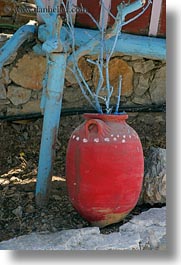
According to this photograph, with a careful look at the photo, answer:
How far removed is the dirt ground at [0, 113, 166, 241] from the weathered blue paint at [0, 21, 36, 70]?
64 centimetres

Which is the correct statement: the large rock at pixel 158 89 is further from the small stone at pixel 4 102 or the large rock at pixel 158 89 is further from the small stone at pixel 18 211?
the small stone at pixel 18 211

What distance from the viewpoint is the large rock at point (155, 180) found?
359 cm

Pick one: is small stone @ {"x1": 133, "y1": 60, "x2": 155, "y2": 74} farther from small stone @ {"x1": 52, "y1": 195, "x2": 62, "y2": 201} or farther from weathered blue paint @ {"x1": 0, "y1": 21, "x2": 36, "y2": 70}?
small stone @ {"x1": 52, "y1": 195, "x2": 62, "y2": 201}

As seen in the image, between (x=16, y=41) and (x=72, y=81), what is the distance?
0.61 metres

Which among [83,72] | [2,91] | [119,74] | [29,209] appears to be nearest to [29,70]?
[2,91]

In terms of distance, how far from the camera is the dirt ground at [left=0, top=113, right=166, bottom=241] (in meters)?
3.46

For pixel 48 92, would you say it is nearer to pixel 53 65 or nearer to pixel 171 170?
pixel 53 65

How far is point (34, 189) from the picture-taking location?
3.87 m

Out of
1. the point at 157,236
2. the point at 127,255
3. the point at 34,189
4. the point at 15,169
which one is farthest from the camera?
the point at 15,169

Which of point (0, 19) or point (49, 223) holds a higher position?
point (0, 19)

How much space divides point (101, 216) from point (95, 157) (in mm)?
375

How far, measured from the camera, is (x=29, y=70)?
14.1 ft

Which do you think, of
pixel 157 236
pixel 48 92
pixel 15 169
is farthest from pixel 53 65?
pixel 157 236

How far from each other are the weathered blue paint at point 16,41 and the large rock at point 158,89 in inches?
43.0
